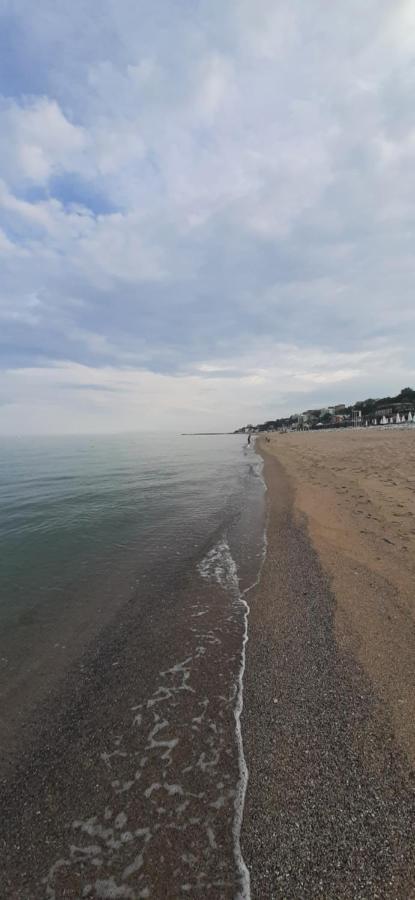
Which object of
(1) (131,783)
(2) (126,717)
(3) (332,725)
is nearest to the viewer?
(1) (131,783)

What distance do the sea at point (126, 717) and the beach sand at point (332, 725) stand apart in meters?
0.29

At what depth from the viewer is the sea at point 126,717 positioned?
2.89 metres

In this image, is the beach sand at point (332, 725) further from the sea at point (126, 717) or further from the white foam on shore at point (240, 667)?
the sea at point (126, 717)

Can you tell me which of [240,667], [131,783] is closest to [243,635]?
[240,667]

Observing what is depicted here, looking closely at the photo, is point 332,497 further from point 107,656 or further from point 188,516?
point 107,656

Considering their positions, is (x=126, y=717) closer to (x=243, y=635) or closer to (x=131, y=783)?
(x=131, y=783)

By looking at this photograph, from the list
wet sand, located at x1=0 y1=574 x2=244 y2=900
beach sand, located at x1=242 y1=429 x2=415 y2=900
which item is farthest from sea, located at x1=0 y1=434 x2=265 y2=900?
beach sand, located at x1=242 y1=429 x2=415 y2=900

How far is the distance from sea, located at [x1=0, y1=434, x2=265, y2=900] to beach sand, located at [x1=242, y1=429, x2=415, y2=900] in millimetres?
291

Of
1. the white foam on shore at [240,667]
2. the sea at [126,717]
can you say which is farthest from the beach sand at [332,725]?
the sea at [126,717]

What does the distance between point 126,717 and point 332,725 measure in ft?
9.06

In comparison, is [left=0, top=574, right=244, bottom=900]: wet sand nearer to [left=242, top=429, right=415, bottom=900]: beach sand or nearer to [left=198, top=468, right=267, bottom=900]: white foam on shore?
[left=198, top=468, right=267, bottom=900]: white foam on shore

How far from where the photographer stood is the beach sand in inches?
105

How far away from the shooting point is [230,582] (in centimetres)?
819

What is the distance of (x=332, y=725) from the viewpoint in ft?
12.8
